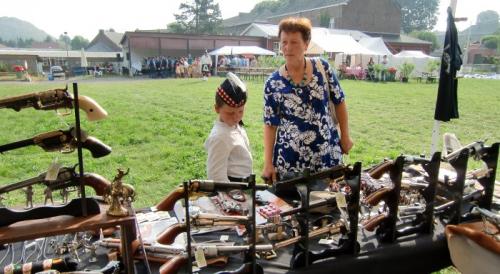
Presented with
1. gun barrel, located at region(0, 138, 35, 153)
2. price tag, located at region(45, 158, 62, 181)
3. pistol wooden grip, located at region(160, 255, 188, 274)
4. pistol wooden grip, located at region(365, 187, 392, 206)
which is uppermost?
gun barrel, located at region(0, 138, 35, 153)

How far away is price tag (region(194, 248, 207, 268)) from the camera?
142 centimetres

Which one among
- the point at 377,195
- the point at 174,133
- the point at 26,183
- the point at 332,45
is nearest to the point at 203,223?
the point at 26,183

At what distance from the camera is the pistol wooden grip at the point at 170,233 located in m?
1.46

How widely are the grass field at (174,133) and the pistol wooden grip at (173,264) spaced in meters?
2.30

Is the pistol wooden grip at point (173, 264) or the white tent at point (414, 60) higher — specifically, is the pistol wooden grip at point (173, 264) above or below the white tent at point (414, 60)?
below

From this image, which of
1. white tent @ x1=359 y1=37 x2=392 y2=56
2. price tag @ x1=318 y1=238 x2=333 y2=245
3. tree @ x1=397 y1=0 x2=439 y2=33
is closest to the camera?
price tag @ x1=318 y1=238 x2=333 y2=245

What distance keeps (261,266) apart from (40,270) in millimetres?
827

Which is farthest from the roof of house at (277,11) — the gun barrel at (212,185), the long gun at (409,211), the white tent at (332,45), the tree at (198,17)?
the gun barrel at (212,185)

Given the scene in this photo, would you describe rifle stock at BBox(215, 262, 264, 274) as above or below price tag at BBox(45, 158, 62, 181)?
below

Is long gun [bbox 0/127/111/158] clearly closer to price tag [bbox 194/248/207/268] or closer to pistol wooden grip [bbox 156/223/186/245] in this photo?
pistol wooden grip [bbox 156/223/186/245]

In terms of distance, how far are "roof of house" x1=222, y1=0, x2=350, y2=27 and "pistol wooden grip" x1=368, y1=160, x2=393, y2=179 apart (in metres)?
55.8

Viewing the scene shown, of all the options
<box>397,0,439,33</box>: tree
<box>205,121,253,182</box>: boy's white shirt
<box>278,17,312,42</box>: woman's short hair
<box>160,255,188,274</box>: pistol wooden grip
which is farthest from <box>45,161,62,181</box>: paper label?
<box>397,0,439,33</box>: tree

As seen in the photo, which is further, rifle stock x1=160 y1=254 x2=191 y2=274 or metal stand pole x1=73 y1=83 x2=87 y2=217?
rifle stock x1=160 y1=254 x2=191 y2=274

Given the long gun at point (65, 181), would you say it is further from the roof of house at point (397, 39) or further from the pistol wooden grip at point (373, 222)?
the roof of house at point (397, 39)
